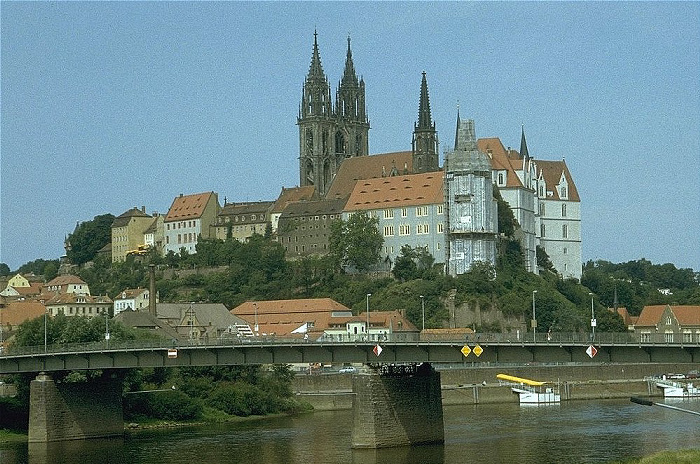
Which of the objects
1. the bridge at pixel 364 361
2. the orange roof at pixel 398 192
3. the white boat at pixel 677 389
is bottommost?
the white boat at pixel 677 389

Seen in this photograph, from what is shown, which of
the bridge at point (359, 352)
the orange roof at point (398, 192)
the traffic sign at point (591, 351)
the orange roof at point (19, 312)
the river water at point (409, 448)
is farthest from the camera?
the orange roof at point (398, 192)

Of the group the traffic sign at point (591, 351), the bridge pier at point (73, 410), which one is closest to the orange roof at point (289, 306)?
the bridge pier at point (73, 410)

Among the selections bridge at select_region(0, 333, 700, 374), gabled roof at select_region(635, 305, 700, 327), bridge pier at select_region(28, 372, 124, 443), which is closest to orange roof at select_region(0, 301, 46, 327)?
gabled roof at select_region(635, 305, 700, 327)

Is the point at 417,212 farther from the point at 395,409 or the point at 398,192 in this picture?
the point at 395,409

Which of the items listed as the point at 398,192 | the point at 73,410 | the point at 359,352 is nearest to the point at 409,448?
the point at 359,352

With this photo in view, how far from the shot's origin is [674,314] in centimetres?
19138

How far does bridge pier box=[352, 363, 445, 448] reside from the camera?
281 feet

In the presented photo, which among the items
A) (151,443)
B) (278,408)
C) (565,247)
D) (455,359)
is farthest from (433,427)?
(565,247)

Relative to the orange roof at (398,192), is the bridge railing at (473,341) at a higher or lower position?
lower

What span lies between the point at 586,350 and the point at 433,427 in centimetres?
1165

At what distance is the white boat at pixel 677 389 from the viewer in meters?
→ 136

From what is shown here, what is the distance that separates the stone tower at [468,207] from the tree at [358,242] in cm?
1131

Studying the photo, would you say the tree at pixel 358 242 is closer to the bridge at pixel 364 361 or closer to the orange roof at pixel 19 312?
the orange roof at pixel 19 312

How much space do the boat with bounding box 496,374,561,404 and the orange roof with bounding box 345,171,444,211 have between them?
49407 millimetres
